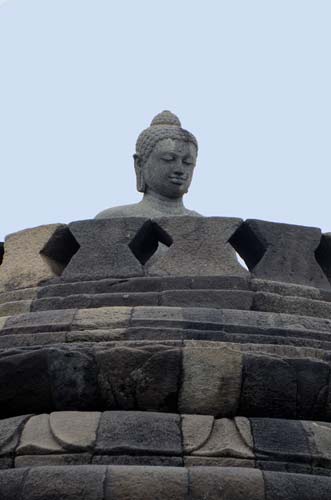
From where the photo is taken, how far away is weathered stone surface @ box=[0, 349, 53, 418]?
912 cm

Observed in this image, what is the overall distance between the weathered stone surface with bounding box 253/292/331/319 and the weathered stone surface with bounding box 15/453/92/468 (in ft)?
6.36

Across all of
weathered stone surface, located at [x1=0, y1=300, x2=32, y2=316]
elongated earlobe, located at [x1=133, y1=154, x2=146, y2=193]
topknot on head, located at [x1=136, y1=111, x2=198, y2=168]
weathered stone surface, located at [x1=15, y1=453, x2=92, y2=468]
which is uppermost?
topknot on head, located at [x1=136, y1=111, x2=198, y2=168]

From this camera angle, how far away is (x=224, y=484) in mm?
8242

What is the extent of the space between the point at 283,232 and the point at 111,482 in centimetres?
300

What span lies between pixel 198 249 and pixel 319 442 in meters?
2.06

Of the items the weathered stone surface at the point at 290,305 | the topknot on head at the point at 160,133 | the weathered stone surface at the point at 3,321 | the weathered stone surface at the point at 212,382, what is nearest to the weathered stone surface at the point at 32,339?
the weathered stone surface at the point at 3,321

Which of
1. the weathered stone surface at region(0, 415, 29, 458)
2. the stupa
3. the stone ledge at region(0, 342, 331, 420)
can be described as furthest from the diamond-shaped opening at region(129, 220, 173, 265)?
the weathered stone surface at region(0, 415, 29, 458)

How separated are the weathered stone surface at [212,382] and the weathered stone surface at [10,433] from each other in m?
0.96

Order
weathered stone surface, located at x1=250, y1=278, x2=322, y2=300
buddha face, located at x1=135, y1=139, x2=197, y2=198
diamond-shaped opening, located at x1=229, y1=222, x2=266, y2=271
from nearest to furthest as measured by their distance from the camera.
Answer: weathered stone surface, located at x1=250, y1=278, x2=322, y2=300
diamond-shaped opening, located at x1=229, y1=222, x2=266, y2=271
buddha face, located at x1=135, y1=139, x2=197, y2=198

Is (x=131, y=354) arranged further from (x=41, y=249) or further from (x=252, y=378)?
(x=41, y=249)

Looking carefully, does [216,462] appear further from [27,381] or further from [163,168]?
[163,168]

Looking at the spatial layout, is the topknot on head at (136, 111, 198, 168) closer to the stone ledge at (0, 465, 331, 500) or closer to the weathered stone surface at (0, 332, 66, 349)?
the weathered stone surface at (0, 332, 66, 349)

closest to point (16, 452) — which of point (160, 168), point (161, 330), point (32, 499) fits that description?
point (32, 499)

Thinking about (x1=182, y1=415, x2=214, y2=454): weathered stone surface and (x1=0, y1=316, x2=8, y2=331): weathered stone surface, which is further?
(x1=0, y1=316, x2=8, y2=331): weathered stone surface
